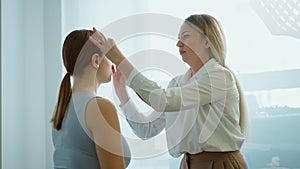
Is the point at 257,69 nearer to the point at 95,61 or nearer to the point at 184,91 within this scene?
the point at 184,91

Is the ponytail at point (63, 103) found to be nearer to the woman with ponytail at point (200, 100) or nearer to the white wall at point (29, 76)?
the woman with ponytail at point (200, 100)

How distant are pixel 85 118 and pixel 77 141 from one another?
75 millimetres

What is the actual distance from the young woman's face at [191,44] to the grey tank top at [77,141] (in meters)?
0.40

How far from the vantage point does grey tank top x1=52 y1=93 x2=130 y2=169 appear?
124cm

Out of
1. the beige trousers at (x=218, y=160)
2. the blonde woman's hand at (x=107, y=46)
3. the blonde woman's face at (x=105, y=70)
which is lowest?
the beige trousers at (x=218, y=160)

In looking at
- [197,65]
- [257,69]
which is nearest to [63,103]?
[197,65]

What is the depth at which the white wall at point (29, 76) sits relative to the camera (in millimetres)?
2180

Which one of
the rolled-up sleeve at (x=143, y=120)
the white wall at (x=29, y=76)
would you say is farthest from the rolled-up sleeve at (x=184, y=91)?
the white wall at (x=29, y=76)

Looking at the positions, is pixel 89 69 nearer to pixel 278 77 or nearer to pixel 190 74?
pixel 190 74

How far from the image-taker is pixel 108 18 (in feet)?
7.14

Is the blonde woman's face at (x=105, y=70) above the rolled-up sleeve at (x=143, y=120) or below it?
above

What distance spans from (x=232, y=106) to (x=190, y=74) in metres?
0.20

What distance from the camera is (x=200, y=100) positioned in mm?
1352

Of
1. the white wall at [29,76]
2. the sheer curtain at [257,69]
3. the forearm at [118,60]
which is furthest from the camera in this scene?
the white wall at [29,76]
